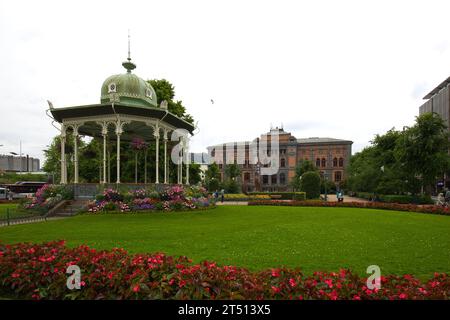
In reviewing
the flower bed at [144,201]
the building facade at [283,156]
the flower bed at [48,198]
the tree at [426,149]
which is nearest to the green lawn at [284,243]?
the flower bed at [144,201]

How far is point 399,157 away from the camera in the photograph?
1181 inches

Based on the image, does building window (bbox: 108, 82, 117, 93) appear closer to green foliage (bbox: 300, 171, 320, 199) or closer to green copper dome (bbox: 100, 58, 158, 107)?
green copper dome (bbox: 100, 58, 158, 107)

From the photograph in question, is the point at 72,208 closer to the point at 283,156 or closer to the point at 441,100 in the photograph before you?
the point at 283,156

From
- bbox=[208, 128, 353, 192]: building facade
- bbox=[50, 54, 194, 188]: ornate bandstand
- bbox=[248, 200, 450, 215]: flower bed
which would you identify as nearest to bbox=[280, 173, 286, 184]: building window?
bbox=[208, 128, 353, 192]: building facade

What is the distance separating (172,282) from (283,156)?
68305 millimetres

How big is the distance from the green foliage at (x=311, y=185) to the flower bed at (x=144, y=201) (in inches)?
856

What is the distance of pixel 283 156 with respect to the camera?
6981 cm

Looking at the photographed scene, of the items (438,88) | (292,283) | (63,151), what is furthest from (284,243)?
(438,88)

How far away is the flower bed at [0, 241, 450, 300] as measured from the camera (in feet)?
11.1

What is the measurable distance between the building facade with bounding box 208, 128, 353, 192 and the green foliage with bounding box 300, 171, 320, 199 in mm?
28075

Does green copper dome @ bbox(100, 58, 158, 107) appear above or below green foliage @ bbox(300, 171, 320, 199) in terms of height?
above

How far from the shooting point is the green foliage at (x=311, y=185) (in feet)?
115
